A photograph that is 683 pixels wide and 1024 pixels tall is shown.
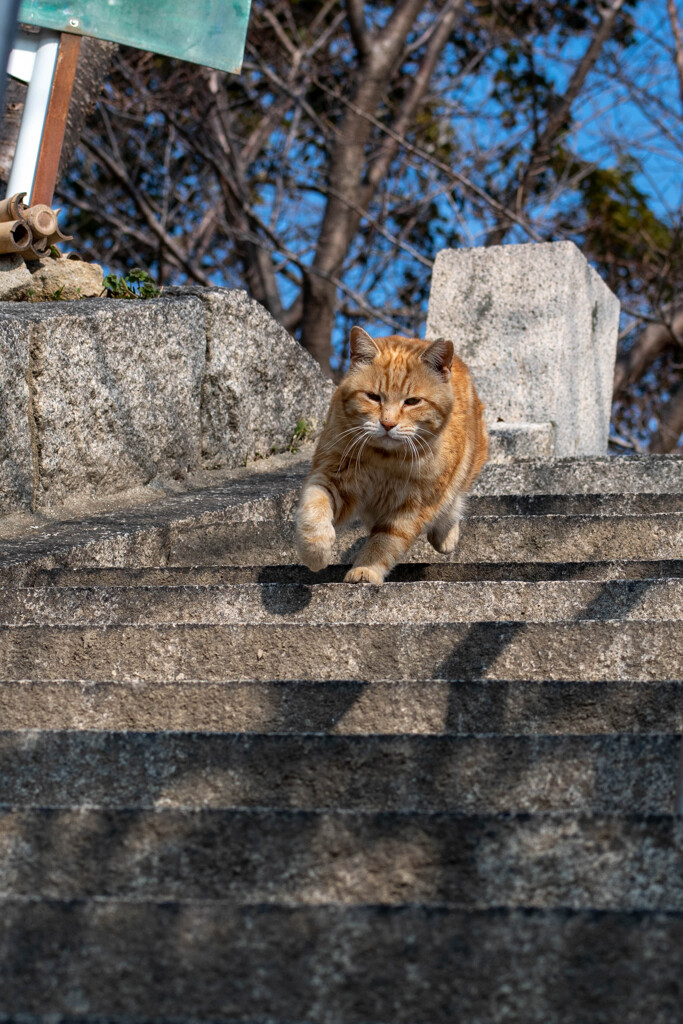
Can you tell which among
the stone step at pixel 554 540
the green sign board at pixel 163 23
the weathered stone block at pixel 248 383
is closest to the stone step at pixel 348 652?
the stone step at pixel 554 540

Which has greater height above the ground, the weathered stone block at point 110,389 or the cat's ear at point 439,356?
the cat's ear at point 439,356

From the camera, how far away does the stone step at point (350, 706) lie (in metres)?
2.49

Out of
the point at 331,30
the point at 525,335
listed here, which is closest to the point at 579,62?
the point at 331,30

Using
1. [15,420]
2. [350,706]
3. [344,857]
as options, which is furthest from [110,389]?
[344,857]

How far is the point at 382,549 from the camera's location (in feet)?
12.6


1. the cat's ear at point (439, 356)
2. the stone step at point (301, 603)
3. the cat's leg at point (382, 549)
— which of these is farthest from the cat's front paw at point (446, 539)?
the stone step at point (301, 603)

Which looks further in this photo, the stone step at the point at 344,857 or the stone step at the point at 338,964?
the stone step at the point at 344,857

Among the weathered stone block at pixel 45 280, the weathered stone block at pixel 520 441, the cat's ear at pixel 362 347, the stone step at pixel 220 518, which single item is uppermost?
the cat's ear at pixel 362 347

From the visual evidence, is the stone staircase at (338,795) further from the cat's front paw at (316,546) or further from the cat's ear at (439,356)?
the cat's ear at (439,356)

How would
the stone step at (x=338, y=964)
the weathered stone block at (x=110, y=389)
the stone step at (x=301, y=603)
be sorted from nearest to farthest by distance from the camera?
1. the stone step at (x=338, y=964)
2. the stone step at (x=301, y=603)
3. the weathered stone block at (x=110, y=389)

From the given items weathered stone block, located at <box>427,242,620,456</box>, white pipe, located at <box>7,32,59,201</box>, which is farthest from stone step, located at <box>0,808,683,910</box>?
weathered stone block, located at <box>427,242,620,456</box>

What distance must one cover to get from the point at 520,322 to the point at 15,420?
3123 millimetres

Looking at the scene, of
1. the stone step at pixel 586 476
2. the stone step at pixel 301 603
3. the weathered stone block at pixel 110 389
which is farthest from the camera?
the stone step at pixel 586 476

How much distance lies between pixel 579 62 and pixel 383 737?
10.8 meters
